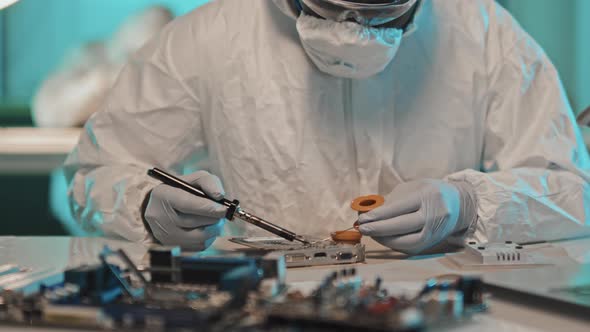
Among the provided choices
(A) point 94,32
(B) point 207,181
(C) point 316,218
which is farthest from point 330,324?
(A) point 94,32

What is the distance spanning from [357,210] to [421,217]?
0.10m

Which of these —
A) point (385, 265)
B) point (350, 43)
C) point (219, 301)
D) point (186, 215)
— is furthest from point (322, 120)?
point (219, 301)

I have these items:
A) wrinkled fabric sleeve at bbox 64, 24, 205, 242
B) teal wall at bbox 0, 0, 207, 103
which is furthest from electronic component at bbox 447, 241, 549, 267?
teal wall at bbox 0, 0, 207, 103

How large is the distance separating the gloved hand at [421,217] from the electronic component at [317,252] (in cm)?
7

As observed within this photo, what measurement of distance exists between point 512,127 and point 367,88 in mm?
303

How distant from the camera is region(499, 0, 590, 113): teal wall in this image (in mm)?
3123

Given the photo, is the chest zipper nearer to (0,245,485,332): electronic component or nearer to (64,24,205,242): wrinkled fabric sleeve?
(64,24,205,242): wrinkled fabric sleeve

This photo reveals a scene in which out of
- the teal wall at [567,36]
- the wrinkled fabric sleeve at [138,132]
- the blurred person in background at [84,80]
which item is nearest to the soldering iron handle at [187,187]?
the wrinkled fabric sleeve at [138,132]

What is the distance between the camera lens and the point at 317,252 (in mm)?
1118

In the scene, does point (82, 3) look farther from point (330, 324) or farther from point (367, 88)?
point (330, 324)

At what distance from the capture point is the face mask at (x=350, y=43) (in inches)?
52.9

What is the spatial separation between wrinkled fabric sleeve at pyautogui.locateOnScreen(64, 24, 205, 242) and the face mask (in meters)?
0.34

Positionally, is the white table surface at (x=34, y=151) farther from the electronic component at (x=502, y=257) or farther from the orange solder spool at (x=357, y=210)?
the electronic component at (x=502, y=257)

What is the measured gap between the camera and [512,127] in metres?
1.58
